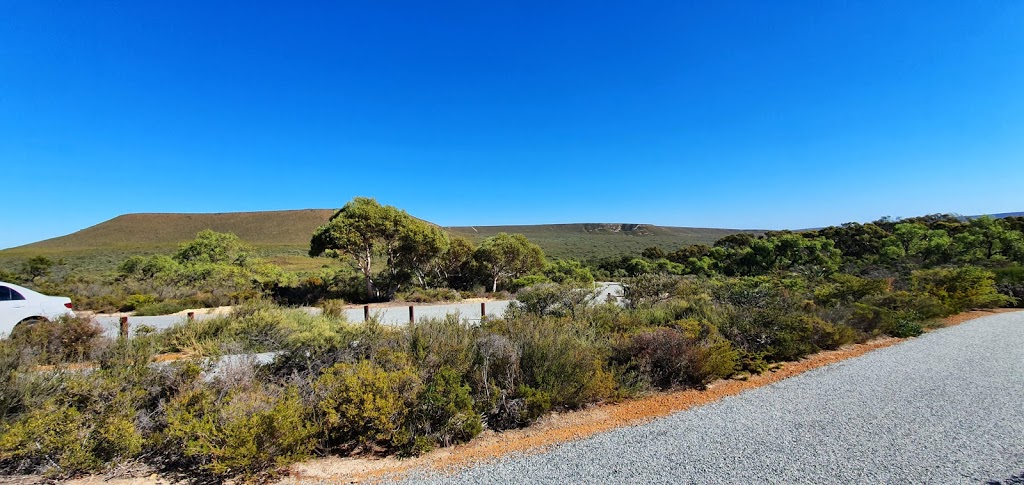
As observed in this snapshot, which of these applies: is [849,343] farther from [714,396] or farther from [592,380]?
[592,380]

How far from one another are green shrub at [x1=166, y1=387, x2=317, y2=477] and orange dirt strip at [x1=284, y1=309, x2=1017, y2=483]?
0.90 feet

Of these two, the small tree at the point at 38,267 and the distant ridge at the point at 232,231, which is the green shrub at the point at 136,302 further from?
the distant ridge at the point at 232,231

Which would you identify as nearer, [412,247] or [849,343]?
[849,343]

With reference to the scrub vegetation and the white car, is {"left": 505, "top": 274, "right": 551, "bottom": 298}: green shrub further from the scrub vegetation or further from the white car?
the white car

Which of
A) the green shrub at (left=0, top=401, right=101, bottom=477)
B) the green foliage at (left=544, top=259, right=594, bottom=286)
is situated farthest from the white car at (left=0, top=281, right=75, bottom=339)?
the green foliage at (left=544, top=259, right=594, bottom=286)

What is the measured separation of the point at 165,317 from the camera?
→ 47.8 ft

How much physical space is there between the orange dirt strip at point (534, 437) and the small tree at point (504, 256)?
17759mm

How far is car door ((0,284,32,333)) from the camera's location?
27.0ft

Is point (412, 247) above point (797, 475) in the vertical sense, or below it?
above

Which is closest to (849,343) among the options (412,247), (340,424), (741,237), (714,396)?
(714,396)

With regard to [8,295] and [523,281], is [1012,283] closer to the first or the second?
[523,281]

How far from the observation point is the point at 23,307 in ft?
27.8

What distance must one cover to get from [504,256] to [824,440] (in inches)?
788

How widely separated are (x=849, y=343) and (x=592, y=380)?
609 cm
